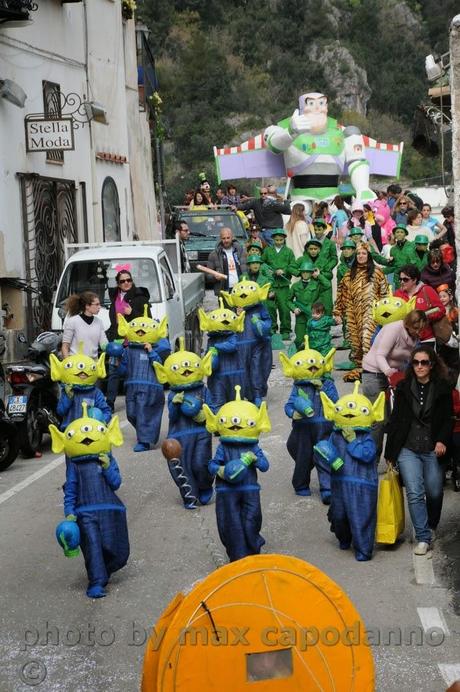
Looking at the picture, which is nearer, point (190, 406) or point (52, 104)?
point (190, 406)

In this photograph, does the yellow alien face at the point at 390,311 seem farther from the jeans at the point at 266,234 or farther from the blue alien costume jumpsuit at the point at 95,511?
the jeans at the point at 266,234

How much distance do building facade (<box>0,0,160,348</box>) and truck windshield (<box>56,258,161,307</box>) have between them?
2.25 meters

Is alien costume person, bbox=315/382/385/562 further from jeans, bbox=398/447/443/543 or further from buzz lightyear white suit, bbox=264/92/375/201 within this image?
buzz lightyear white suit, bbox=264/92/375/201

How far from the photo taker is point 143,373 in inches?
507

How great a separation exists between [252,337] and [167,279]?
287 centimetres

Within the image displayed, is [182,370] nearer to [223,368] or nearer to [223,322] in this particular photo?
[223,322]

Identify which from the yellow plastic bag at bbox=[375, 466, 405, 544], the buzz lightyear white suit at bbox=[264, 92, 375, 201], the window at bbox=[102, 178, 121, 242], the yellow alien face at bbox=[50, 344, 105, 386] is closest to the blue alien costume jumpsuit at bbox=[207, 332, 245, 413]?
the yellow alien face at bbox=[50, 344, 105, 386]

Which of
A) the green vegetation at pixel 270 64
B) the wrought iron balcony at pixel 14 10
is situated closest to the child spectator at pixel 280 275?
the wrought iron balcony at pixel 14 10

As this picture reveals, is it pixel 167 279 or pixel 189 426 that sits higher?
pixel 167 279

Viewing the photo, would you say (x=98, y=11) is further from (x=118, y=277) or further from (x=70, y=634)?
(x=70, y=634)

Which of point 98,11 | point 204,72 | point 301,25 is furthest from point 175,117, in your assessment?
point 98,11

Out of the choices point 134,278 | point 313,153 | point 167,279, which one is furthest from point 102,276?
point 313,153

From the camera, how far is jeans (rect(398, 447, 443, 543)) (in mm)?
9055

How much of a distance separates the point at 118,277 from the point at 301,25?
5341 centimetres
